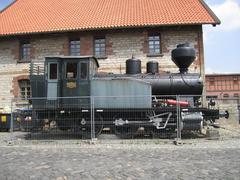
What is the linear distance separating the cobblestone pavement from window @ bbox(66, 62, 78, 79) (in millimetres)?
3030

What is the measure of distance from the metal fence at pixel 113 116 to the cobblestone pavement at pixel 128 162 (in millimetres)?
1556

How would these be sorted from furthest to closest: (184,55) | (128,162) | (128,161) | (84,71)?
(184,55), (84,71), (128,161), (128,162)

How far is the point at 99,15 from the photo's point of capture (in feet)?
63.3

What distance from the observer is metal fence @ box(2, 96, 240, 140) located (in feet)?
38.7

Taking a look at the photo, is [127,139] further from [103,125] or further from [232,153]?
[232,153]

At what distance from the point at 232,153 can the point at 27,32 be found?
14056 mm

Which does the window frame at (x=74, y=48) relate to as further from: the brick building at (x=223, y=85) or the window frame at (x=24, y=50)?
the brick building at (x=223, y=85)

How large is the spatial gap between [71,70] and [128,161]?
6120 mm

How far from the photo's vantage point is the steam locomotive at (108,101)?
1182 cm

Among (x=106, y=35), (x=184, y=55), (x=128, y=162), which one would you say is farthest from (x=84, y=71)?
(x=106, y=35)

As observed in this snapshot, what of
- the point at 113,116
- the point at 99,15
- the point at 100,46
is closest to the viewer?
the point at 113,116

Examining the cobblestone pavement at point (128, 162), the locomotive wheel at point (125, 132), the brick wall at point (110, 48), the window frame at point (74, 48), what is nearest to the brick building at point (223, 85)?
the brick wall at point (110, 48)

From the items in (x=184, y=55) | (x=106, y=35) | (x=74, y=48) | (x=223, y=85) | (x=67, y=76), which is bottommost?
(x=67, y=76)

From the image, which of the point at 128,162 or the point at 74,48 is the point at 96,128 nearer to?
the point at 128,162
